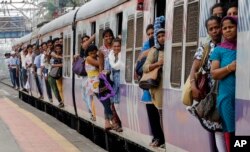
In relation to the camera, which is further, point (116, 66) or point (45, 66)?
point (45, 66)

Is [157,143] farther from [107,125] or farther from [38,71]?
[38,71]

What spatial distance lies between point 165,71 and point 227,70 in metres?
2.18

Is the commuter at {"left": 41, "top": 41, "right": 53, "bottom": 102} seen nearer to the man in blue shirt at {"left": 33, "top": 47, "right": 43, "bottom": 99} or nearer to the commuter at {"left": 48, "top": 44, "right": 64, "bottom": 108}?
the commuter at {"left": 48, "top": 44, "right": 64, "bottom": 108}

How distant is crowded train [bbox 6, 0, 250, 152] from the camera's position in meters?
5.40

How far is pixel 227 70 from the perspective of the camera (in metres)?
5.36

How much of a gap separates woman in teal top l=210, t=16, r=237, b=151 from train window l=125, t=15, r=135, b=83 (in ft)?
12.4

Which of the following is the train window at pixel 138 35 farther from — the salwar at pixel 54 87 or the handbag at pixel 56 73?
the salwar at pixel 54 87

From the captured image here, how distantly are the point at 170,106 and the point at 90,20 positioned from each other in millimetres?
5692

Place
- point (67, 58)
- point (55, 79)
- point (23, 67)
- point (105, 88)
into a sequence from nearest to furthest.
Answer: point (105, 88)
point (67, 58)
point (55, 79)
point (23, 67)

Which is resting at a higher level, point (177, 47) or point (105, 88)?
point (177, 47)

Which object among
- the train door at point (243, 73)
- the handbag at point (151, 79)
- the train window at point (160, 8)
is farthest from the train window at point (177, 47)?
the train door at point (243, 73)

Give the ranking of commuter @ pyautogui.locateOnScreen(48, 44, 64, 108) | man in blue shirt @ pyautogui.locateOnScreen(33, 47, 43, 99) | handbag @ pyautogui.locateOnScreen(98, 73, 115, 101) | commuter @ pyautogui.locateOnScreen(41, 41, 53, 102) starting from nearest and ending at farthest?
handbag @ pyautogui.locateOnScreen(98, 73, 115, 101), commuter @ pyautogui.locateOnScreen(48, 44, 64, 108), commuter @ pyautogui.locateOnScreen(41, 41, 53, 102), man in blue shirt @ pyautogui.locateOnScreen(33, 47, 43, 99)

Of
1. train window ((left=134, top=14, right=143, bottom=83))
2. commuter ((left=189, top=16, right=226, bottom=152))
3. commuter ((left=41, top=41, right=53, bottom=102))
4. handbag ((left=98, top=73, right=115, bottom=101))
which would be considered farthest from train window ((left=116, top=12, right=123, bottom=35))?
commuter ((left=41, top=41, right=53, bottom=102))

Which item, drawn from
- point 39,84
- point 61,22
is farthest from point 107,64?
point 39,84
